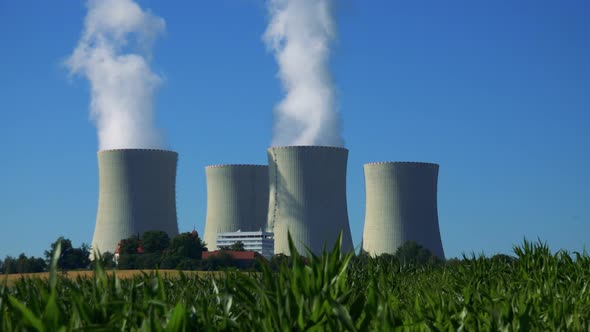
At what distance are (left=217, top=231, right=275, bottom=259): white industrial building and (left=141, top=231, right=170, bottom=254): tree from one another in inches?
122

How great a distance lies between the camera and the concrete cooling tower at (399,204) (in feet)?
126

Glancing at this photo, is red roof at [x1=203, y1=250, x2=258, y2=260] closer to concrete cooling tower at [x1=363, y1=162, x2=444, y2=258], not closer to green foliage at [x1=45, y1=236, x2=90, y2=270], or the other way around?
green foliage at [x1=45, y1=236, x2=90, y2=270]

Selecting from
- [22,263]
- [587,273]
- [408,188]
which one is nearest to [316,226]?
[408,188]

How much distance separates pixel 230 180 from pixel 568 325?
40.2 meters

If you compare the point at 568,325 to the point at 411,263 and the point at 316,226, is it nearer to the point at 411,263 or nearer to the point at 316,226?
the point at 411,263

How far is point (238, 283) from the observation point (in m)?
3.43

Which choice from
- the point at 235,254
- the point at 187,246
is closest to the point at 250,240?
the point at 235,254

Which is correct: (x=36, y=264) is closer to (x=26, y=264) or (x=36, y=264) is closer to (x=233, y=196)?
(x=26, y=264)

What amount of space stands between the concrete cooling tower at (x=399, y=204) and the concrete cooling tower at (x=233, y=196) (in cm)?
732

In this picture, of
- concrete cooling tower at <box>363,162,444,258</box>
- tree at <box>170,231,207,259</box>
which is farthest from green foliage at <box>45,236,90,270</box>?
concrete cooling tower at <box>363,162,444,258</box>

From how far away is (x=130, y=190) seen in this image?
3753cm

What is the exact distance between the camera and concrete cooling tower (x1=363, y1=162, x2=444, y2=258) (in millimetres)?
38375

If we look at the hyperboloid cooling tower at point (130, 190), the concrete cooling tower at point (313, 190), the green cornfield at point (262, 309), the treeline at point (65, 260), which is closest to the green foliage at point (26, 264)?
the treeline at point (65, 260)

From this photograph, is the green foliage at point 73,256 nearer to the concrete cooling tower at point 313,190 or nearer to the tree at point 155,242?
the tree at point 155,242
